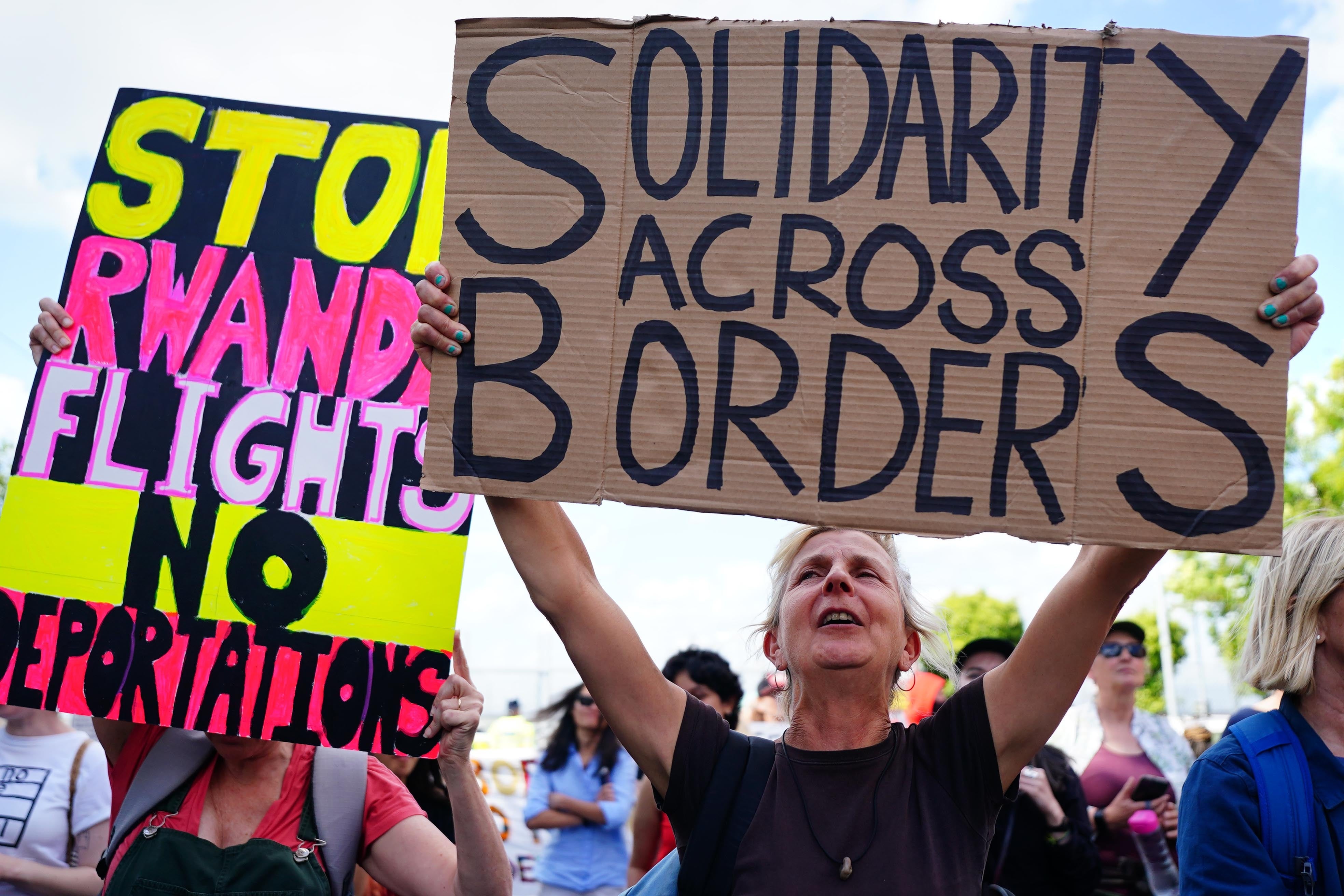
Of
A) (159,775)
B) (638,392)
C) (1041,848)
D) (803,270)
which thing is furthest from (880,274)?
(1041,848)

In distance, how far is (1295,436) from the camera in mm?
20672

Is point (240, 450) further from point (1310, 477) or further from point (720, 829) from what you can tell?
point (1310, 477)

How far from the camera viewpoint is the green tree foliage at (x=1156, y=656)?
34125mm

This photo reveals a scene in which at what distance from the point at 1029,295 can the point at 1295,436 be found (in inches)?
842

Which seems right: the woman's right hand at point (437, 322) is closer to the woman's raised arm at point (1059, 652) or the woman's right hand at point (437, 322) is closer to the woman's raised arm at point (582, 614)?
the woman's raised arm at point (582, 614)

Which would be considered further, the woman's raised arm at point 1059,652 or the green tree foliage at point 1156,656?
the green tree foliage at point 1156,656

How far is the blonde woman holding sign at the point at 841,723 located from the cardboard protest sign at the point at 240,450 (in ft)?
1.90

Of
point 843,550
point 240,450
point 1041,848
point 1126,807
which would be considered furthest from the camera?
point 1126,807

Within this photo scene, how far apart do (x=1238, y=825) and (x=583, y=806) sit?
129 inches

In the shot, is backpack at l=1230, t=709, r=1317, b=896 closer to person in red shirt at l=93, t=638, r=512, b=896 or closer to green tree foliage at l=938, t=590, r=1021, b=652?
person in red shirt at l=93, t=638, r=512, b=896

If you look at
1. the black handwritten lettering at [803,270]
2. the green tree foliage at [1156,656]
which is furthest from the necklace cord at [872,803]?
the green tree foliage at [1156,656]

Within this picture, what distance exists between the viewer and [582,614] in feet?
7.22

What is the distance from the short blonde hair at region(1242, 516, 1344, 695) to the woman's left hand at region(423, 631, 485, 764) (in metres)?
1.81

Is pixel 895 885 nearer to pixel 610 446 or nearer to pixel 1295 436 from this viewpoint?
pixel 610 446
